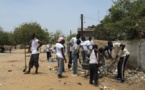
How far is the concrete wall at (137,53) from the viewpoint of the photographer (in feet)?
45.6

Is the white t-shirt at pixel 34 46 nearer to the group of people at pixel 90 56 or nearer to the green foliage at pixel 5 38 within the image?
the group of people at pixel 90 56

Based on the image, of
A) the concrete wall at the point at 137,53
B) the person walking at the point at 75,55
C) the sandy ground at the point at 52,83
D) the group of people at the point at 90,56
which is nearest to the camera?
the sandy ground at the point at 52,83

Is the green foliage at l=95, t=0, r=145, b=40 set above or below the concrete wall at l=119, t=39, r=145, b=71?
above

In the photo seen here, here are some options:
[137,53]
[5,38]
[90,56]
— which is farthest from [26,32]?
[90,56]

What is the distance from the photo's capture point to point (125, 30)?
51.9 ft

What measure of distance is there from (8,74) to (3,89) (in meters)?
2.94

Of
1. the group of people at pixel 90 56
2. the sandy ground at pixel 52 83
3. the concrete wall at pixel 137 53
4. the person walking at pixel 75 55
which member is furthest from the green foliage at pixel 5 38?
the person walking at pixel 75 55

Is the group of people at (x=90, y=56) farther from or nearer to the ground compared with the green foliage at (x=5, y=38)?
nearer to the ground

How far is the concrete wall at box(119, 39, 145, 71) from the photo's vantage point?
45.6ft

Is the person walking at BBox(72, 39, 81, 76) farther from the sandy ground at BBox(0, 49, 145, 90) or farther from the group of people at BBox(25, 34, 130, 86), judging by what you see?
the sandy ground at BBox(0, 49, 145, 90)

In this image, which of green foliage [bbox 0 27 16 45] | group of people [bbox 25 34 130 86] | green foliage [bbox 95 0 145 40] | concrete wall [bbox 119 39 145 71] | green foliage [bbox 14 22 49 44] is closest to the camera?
group of people [bbox 25 34 130 86]

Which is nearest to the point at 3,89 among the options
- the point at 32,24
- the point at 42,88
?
the point at 42,88

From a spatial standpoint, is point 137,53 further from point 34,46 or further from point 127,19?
point 34,46

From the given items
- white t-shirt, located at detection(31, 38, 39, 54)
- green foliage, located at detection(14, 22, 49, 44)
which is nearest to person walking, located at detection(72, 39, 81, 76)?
white t-shirt, located at detection(31, 38, 39, 54)
